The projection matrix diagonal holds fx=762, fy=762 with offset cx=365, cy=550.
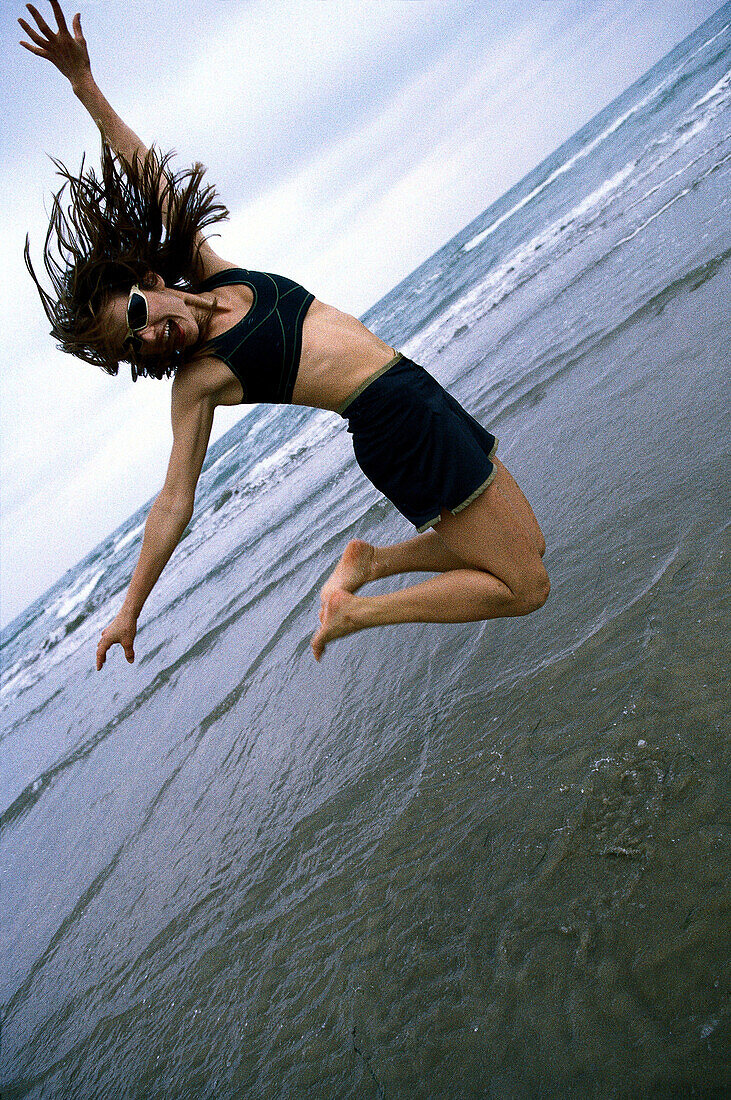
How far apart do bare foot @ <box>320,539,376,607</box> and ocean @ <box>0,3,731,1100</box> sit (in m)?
0.95

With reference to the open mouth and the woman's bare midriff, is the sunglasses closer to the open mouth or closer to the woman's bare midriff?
the open mouth

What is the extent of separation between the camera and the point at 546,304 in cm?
1133

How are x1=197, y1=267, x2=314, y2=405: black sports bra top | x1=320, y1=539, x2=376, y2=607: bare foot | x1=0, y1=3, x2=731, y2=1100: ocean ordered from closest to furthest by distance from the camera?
1. x1=0, y1=3, x2=731, y2=1100: ocean
2. x1=197, y1=267, x2=314, y2=405: black sports bra top
3. x1=320, y1=539, x2=376, y2=607: bare foot

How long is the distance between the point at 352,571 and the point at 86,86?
2.28 m

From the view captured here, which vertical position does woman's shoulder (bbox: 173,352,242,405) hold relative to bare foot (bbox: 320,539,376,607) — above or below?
above

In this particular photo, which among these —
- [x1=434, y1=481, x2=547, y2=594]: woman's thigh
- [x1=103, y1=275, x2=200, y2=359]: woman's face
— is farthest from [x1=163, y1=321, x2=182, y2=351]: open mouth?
[x1=434, y1=481, x2=547, y2=594]: woman's thigh

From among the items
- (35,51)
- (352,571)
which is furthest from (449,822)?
(35,51)

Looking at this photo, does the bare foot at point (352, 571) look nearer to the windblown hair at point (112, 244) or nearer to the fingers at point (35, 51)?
the windblown hair at point (112, 244)

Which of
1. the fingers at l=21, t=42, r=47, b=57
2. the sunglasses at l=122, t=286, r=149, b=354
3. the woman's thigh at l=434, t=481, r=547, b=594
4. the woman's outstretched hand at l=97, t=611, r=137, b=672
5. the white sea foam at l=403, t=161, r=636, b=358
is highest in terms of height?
the fingers at l=21, t=42, r=47, b=57

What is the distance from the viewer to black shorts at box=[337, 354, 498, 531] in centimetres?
285

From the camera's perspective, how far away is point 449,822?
315 cm

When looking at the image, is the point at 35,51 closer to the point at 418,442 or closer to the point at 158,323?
the point at 158,323

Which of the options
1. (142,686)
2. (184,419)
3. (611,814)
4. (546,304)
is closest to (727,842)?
(611,814)

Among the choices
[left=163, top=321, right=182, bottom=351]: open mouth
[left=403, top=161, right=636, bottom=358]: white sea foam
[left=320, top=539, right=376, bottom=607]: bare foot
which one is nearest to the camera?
[left=163, top=321, right=182, bottom=351]: open mouth
